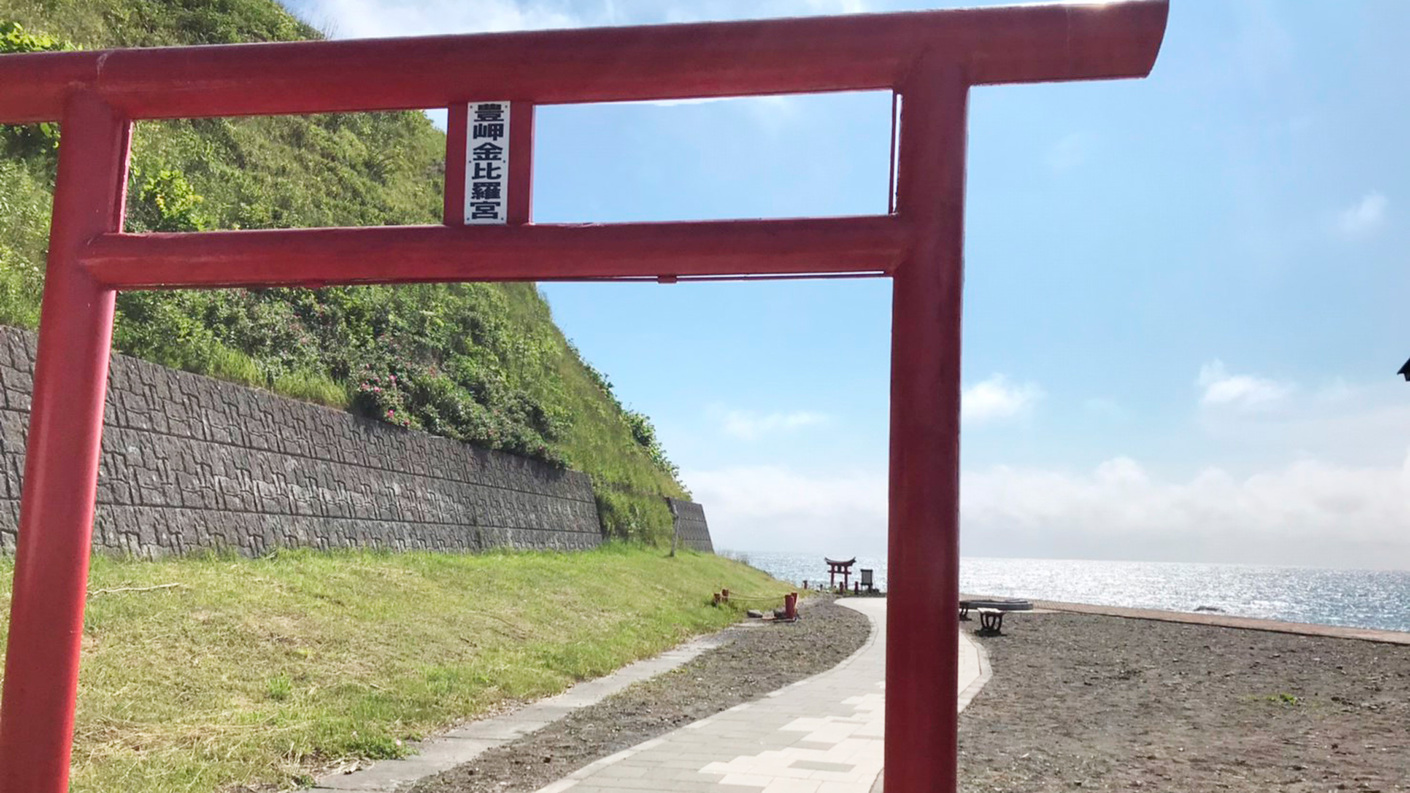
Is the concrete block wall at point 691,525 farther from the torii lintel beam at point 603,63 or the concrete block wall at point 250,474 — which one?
the torii lintel beam at point 603,63

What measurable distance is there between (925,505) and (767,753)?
11.8 ft

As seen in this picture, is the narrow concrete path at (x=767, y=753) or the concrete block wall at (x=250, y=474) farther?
the concrete block wall at (x=250, y=474)

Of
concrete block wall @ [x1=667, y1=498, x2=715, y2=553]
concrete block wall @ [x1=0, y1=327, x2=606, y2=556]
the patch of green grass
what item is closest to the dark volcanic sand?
concrete block wall @ [x1=0, y1=327, x2=606, y2=556]

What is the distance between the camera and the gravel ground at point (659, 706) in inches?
252

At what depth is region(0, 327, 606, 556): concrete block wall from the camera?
9.63 metres

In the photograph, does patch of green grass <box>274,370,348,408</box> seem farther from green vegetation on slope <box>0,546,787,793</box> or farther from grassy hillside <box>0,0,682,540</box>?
green vegetation on slope <box>0,546,787,793</box>

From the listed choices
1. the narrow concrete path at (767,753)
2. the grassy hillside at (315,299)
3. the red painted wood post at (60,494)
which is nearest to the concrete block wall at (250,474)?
the grassy hillside at (315,299)

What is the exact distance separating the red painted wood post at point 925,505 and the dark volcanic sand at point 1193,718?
2521 mm

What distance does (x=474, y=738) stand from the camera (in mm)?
7449

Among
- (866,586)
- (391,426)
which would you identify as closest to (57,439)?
(391,426)

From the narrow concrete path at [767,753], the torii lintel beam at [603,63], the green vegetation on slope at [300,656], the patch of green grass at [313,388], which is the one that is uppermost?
the torii lintel beam at [603,63]

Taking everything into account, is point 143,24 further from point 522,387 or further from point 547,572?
point 547,572

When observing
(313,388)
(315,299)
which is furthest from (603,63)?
(315,299)

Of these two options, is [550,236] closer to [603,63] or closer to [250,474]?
[603,63]
